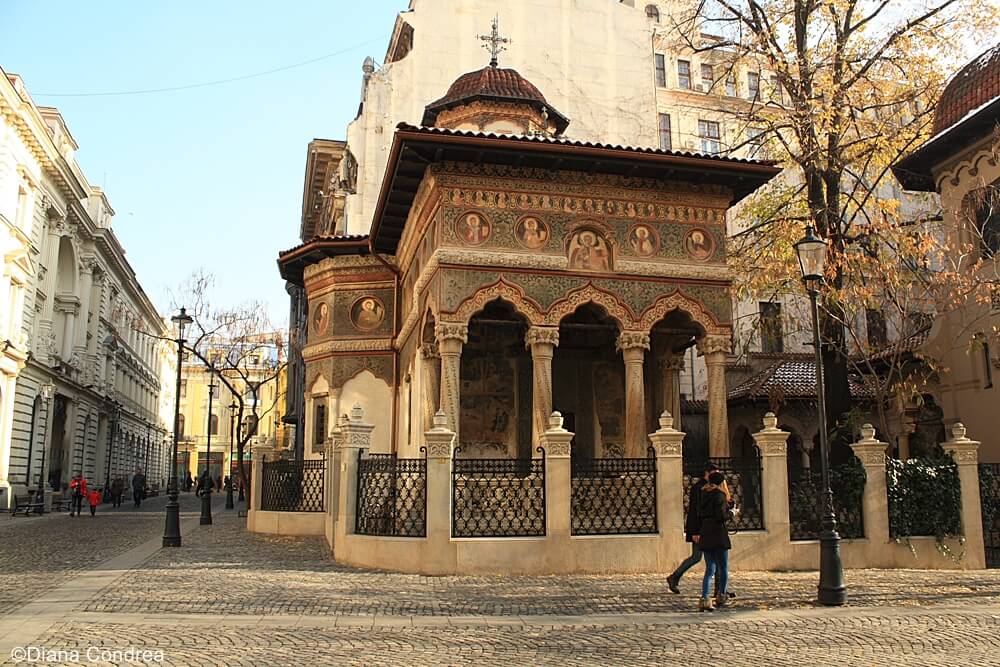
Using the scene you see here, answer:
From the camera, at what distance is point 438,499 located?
11109mm

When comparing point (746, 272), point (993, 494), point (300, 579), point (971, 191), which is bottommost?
point (300, 579)

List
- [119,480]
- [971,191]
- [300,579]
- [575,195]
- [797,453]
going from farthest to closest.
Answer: [119,480] < [797,453] < [971,191] < [575,195] < [300,579]

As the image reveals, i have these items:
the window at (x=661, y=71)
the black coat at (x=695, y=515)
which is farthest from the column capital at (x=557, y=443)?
→ the window at (x=661, y=71)

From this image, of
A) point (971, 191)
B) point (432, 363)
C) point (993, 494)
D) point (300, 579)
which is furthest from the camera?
point (971, 191)

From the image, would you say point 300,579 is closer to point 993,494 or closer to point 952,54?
point 993,494

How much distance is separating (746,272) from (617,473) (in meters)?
6.69

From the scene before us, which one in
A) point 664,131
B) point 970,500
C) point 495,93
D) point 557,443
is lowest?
point 970,500

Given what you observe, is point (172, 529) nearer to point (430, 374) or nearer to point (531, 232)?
point (430, 374)

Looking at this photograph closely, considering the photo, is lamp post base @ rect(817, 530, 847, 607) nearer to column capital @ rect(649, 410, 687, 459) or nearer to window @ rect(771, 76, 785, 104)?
column capital @ rect(649, 410, 687, 459)

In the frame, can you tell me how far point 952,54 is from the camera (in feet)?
51.7

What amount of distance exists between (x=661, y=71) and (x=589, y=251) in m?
22.0

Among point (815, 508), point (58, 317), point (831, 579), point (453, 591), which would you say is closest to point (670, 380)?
point (815, 508)

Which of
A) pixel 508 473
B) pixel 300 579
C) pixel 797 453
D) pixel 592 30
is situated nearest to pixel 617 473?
pixel 508 473

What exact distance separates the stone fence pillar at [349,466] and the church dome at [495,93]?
10870 millimetres
